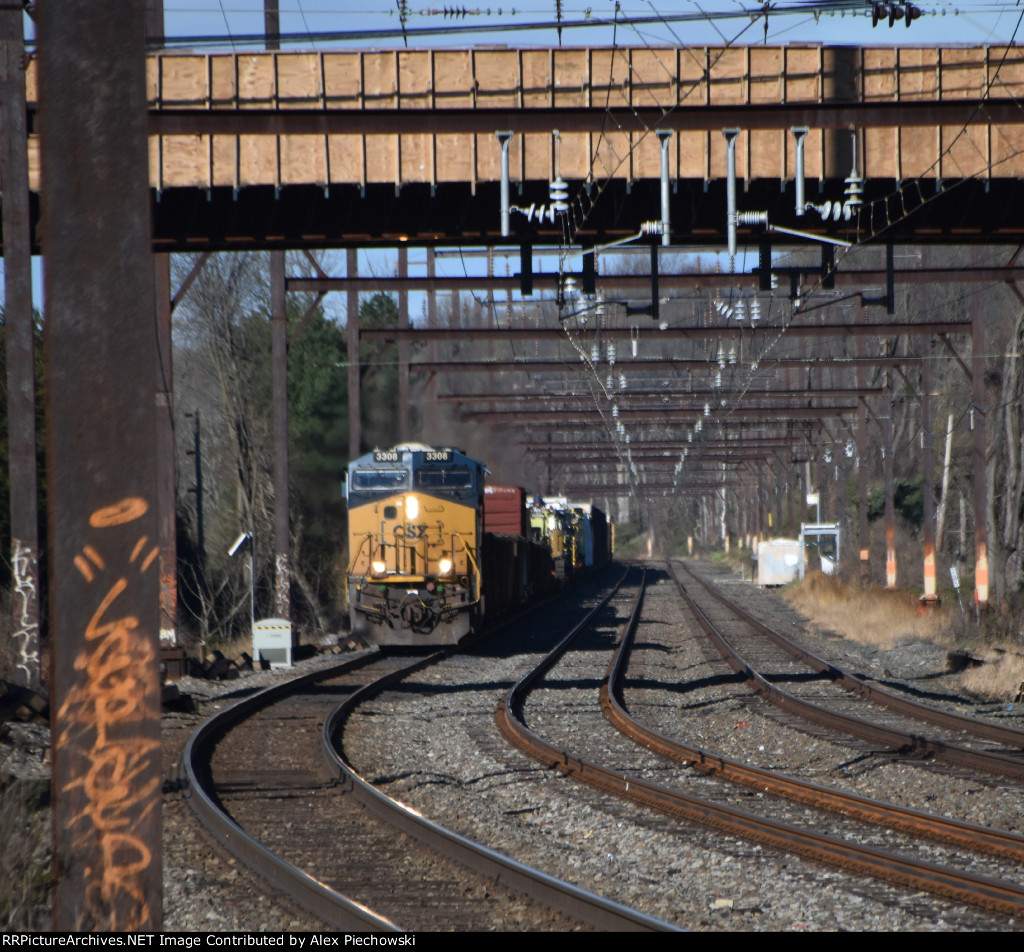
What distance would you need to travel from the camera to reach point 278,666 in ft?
66.9

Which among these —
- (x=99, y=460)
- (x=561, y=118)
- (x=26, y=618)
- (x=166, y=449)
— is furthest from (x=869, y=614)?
(x=99, y=460)

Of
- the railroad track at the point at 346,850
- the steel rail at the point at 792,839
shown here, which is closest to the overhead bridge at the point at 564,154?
the railroad track at the point at 346,850

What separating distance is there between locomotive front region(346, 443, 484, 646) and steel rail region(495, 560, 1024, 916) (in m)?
9.77

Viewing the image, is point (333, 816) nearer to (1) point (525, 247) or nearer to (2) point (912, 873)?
(2) point (912, 873)

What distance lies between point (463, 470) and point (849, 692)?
8766mm

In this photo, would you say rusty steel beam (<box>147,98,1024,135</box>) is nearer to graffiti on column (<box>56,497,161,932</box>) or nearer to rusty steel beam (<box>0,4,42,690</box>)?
rusty steel beam (<box>0,4,42,690</box>)

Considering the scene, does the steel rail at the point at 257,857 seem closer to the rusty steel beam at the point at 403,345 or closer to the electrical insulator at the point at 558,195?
the electrical insulator at the point at 558,195

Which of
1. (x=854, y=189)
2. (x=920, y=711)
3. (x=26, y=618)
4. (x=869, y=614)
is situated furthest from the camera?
(x=869, y=614)

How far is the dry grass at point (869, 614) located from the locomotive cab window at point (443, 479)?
958cm

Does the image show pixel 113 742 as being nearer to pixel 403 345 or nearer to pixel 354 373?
pixel 354 373

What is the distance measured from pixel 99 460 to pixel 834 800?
→ 265 inches

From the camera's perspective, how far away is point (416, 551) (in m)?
21.9

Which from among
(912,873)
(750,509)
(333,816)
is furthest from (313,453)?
(750,509)

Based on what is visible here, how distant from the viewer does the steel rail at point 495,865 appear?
5.95 meters
